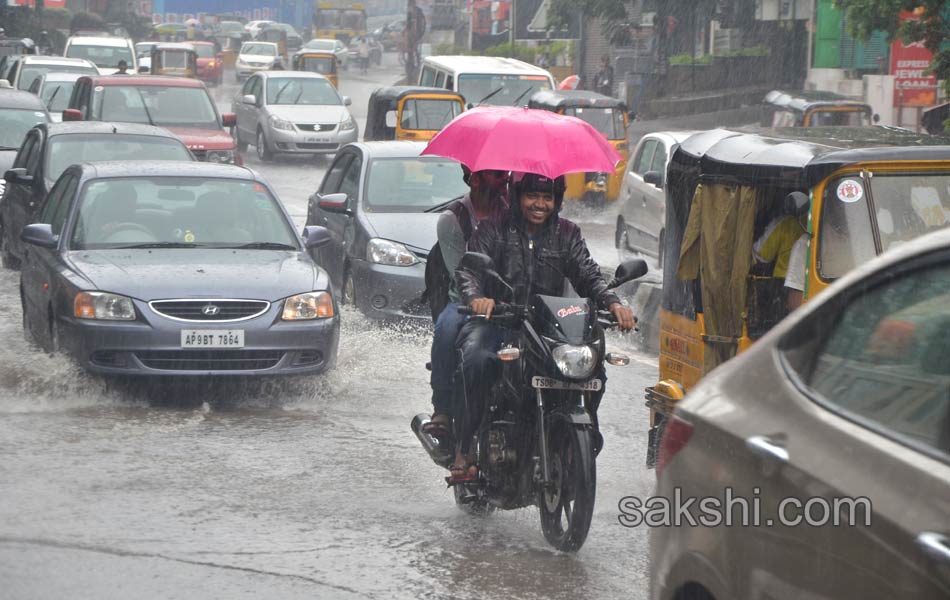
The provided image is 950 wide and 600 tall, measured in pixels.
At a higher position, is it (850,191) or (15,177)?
(850,191)

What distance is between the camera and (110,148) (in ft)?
48.8

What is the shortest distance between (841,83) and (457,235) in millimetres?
31020

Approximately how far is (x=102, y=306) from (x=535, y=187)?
3.49 metres

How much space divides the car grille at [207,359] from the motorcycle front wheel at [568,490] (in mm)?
3188

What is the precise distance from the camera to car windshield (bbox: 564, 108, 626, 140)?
81.6 ft

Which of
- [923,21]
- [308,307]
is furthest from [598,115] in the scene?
[308,307]

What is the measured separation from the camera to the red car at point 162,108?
69.3 ft

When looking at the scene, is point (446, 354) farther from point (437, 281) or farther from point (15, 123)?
point (15, 123)

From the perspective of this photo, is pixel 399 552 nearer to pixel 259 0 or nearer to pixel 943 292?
pixel 943 292

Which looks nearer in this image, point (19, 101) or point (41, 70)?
point (19, 101)

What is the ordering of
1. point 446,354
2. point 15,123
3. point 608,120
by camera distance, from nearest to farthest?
point 446,354, point 15,123, point 608,120

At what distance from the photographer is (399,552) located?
615 centimetres

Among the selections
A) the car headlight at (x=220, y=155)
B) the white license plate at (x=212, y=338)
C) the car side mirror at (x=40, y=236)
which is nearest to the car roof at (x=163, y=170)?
the car side mirror at (x=40, y=236)

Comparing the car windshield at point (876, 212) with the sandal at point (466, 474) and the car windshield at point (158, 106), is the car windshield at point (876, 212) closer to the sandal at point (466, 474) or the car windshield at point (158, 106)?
the sandal at point (466, 474)
